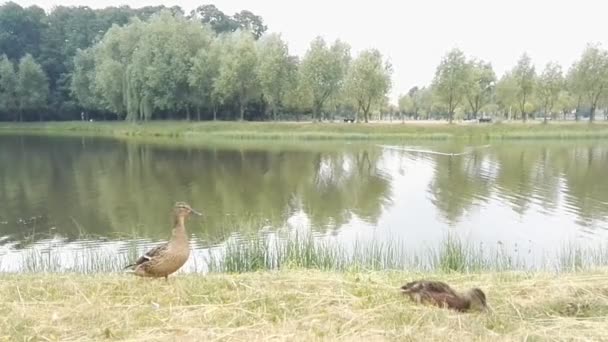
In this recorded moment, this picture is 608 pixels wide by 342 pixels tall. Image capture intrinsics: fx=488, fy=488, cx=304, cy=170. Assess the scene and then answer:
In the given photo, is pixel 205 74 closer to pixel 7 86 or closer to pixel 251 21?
pixel 7 86

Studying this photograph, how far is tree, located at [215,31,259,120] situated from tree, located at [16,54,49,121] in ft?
98.4

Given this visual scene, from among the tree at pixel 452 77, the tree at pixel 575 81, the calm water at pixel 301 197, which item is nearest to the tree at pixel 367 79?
the tree at pixel 452 77

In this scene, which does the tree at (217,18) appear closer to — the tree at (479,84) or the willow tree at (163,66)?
the willow tree at (163,66)

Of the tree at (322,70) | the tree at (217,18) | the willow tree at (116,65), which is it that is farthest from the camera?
the tree at (217,18)

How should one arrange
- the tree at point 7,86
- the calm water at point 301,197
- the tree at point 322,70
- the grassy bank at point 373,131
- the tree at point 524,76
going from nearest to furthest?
the calm water at point 301,197
the grassy bank at point 373,131
the tree at point 322,70
the tree at point 524,76
the tree at point 7,86

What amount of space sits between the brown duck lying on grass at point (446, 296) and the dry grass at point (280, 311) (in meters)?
0.14

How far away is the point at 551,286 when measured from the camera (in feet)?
18.0

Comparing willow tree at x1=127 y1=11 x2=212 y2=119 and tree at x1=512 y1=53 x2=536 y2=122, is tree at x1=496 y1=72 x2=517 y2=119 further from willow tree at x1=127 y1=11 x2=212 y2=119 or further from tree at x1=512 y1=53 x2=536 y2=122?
willow tree at x1=127 y1=11 x2=212 y2=119

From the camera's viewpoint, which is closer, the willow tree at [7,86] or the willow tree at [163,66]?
the willow tree at [163,66]

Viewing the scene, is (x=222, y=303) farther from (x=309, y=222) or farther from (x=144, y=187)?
(x=144, y=187)

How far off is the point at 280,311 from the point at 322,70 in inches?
2036

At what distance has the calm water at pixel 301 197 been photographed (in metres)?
13.6

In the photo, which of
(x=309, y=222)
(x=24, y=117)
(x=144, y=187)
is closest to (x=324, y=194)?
(x=309, y=222)

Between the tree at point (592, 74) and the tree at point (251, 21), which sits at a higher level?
the tree at point (251, 21)
